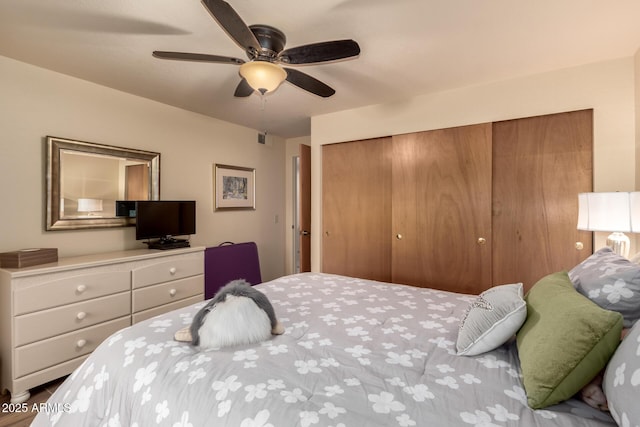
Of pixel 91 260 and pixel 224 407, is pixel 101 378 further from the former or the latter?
pixel 91 260

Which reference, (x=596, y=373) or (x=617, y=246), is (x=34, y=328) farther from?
(x=617, y=246)

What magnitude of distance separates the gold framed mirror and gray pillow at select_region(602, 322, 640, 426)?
3.34 metres

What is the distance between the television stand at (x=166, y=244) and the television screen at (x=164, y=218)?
0.07 meters

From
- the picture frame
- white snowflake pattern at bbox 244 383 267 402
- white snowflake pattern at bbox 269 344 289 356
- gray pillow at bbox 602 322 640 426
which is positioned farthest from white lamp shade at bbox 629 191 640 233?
the picture frame

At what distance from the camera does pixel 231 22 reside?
134 cm

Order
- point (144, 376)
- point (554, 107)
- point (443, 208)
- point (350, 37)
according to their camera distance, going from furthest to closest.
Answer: point (443, 208) → point (554, 107) → point (350, 37) → point (144, 376)

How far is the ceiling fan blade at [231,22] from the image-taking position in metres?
1.22

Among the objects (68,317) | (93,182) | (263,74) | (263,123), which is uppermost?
(263,123)

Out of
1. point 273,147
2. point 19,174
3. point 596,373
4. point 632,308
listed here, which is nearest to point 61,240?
point 19,174

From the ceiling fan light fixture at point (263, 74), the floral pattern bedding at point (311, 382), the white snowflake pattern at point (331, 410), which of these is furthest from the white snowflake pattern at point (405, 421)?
the ceiling fan light fixture at point (263, 74)

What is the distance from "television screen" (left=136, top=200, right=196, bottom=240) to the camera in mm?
2734

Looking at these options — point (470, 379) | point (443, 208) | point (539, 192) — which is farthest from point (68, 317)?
point (539, 192)

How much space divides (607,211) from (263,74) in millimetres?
2180

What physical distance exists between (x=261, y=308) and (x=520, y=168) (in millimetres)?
2488
